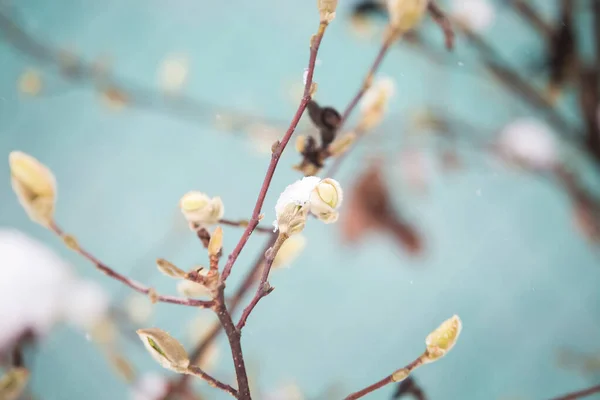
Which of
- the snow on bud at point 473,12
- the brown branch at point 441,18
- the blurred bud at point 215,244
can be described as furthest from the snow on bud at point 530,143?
the blurred bud at point 215,244

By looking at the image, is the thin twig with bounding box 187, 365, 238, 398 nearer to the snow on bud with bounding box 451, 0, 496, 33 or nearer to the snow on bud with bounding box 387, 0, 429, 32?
the snow on bud with bounding box 387, 0, 429, 32

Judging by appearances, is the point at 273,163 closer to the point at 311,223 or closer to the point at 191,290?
the point at 191,290

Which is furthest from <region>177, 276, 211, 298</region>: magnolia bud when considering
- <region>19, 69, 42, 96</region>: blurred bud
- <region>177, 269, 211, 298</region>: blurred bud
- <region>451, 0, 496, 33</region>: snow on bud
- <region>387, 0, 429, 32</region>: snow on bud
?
<region>451, 0, 496, 33</region>: snow on bud

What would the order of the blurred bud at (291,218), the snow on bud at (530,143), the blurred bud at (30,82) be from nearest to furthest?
the blurred bud at (291,218), the blurred bud at (30,82), the snow on bud at (530,143)

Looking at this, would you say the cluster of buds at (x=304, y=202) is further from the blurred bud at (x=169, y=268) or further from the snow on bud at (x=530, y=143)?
the snow on bud at (x=530, y=143)

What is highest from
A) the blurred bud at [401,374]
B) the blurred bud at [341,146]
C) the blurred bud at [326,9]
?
the blurred bud at [326,9]

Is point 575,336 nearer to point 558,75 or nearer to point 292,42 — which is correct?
point 558,75

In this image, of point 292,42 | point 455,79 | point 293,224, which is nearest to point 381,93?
point 293,224

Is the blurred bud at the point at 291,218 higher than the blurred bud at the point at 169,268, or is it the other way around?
the blurred bud at the point at 291,218
